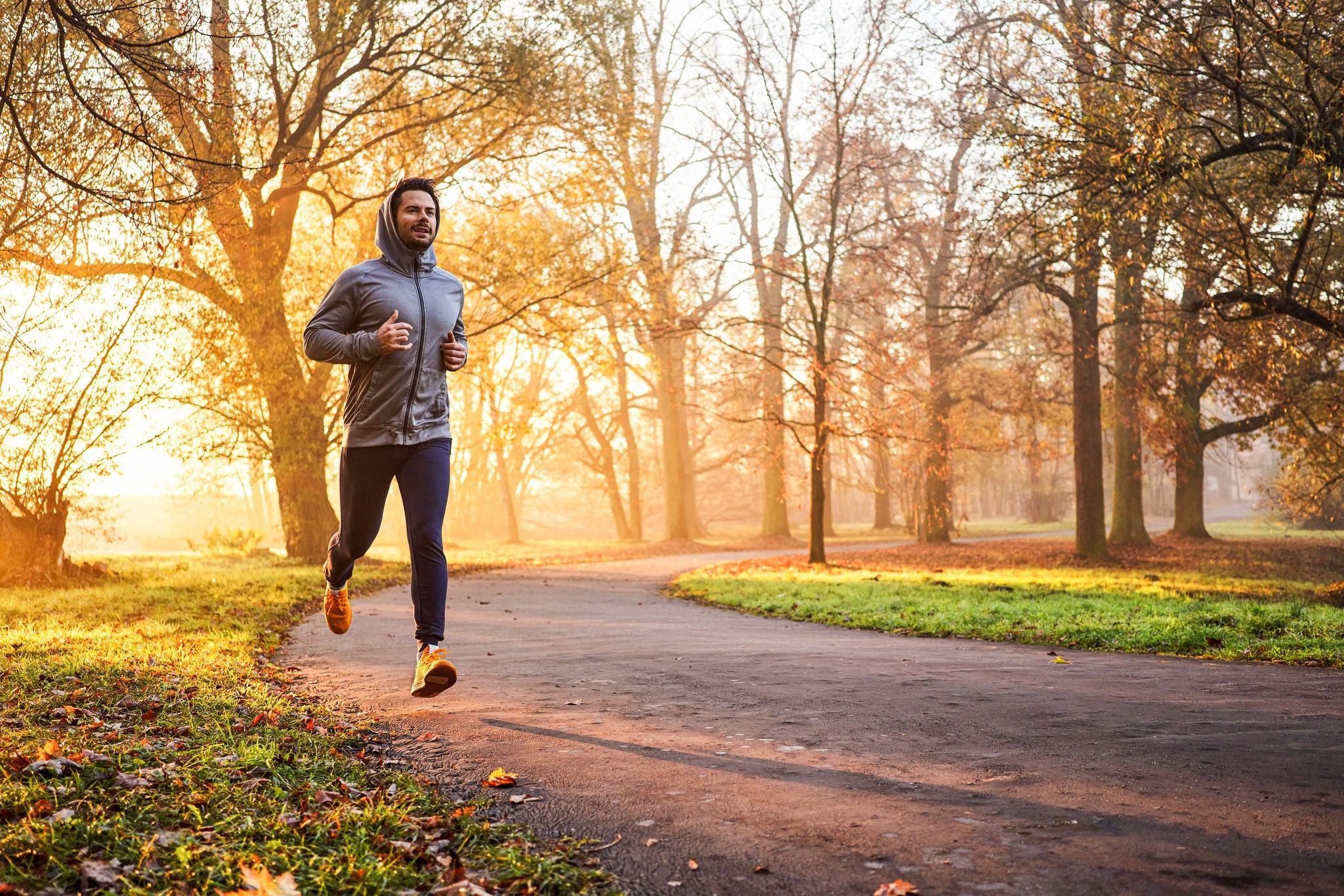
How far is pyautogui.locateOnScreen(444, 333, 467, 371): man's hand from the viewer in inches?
196

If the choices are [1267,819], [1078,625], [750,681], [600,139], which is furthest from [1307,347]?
[1267,819]

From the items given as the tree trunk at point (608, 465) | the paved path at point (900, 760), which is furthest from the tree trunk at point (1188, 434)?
the tree trunk at point (608, 465)

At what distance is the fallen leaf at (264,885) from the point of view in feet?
7.59

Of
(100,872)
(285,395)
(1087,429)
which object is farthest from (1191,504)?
(100,872)

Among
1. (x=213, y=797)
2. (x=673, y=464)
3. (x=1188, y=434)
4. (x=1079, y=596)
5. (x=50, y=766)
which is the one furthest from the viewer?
(x=673, y=464)

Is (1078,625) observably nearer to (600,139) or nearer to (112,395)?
(112,395)

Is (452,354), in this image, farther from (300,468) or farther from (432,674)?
(300,468)

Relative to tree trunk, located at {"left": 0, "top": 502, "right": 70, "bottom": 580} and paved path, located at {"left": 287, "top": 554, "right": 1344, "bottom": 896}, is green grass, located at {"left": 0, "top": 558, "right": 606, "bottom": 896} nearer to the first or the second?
paved path, located at {"left": 287, "top": 554, "right": 1344, "bottom": 896}

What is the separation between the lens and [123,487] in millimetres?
13648

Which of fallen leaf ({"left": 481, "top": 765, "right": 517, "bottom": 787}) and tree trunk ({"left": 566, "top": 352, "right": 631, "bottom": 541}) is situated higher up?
tree trunk ({"left": 566, "top": 352, "right": 631, "bottom": 541})

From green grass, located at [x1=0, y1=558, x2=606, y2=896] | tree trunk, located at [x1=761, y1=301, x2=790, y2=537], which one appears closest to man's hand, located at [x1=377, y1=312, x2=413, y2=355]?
green grass, located at [x1=0, y1=558, x2=606, y2=896]

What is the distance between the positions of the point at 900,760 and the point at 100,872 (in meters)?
2.66

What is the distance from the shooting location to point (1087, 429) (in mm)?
19094

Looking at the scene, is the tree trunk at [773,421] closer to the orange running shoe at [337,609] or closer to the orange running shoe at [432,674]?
the orange running shoe at [337,609]
